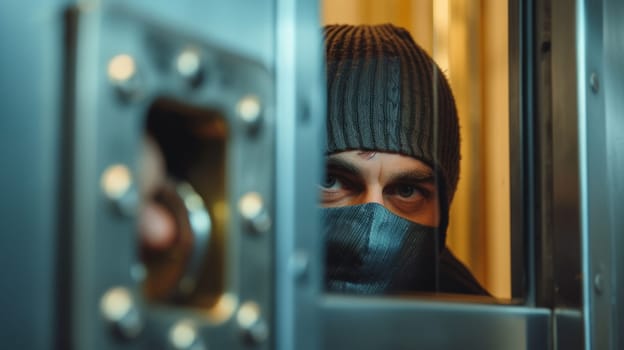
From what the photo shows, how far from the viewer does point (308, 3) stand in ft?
1.21

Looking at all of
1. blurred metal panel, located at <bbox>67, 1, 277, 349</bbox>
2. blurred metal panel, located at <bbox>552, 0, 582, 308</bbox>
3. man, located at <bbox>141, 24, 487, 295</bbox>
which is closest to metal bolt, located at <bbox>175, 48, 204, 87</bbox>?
blurred metal panel, located at <bbox>67, 1, 277, 349</bbox>

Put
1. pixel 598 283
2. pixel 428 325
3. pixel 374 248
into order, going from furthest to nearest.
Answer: pixel 374 248 < pixel 598 283 < pixel 428 325

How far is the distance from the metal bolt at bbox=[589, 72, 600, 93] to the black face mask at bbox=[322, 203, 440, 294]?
229 millimetres

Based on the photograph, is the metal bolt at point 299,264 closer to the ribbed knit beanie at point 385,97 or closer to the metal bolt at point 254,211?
the metal bolt at point 254,211

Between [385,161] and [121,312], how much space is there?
791 mm

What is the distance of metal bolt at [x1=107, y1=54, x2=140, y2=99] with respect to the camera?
26cm

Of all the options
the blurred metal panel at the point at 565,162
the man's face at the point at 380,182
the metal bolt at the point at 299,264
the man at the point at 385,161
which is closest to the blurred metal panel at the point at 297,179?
the metal bolt at the point at 299,264

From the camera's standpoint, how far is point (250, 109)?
30cm

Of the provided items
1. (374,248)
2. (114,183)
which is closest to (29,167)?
(114,183)

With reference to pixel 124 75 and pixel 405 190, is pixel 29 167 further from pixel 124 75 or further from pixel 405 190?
pixel 405 190

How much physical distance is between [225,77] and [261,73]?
2 cm

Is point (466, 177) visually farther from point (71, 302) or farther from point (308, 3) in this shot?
point (71, 302)

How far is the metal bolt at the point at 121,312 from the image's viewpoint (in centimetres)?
25

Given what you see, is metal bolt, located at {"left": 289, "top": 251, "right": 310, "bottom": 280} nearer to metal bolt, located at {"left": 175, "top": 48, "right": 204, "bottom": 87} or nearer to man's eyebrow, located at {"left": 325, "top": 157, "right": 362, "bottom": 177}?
metal bolt, located at {"left": 175, "top": 48, "right": 204, "bottom": 87}
